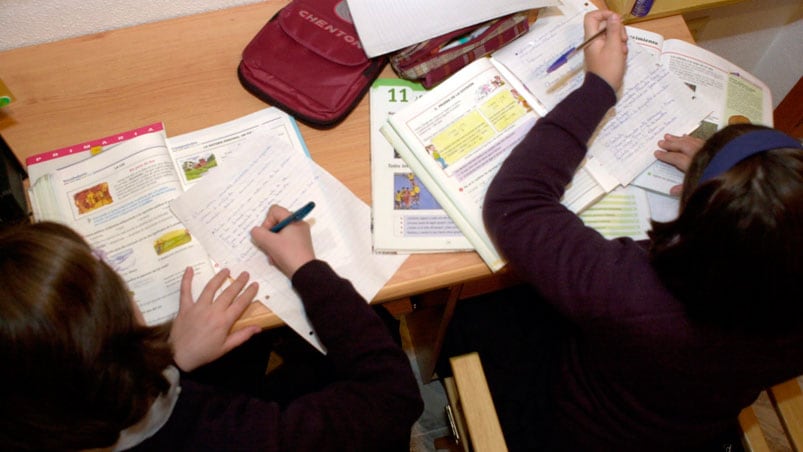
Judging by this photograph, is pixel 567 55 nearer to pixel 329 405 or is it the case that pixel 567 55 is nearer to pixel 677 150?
pixel 677 150

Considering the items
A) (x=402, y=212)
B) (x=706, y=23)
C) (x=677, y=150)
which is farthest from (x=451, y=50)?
(x=706, y=23)

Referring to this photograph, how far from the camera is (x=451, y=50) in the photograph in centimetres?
90

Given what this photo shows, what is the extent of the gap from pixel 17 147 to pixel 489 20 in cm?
81

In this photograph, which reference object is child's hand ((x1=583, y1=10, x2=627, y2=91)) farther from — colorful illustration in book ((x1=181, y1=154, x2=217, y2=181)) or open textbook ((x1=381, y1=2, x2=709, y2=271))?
colorful illustration in book ((x1=181, y1=154, x2=217, y2=181))

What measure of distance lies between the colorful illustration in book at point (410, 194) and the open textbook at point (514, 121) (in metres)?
0.01

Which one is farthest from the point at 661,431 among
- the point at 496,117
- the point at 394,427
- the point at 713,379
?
the point at 496,117

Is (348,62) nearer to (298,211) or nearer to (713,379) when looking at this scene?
(298,211)

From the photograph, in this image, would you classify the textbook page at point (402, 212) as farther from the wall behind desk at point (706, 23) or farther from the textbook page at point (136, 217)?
the wall behind desk at point (706, 23)

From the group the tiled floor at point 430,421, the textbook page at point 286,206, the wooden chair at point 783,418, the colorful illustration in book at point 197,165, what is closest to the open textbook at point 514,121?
the textbook page at point 286,206

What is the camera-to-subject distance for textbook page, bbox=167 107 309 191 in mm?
860

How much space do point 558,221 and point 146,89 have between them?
72cm

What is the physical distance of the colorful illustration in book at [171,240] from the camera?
0.81 meters

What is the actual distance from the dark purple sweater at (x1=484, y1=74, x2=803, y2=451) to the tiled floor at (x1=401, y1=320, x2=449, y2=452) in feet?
2.07

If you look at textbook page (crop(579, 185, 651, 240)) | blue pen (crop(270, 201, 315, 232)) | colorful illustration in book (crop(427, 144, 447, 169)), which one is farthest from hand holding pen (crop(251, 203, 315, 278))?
textbook page (crop(579, 185, 651, 240))
